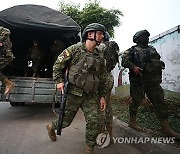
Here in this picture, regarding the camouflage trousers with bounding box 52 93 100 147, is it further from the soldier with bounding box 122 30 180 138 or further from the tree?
the tree

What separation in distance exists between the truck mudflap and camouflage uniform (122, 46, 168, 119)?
5.79ft

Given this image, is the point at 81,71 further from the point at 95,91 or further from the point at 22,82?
the point at 22,82

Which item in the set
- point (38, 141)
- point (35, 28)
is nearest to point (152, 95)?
point (38, 141)

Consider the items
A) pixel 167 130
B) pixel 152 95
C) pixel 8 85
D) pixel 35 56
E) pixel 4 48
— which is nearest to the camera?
pixel 167 130

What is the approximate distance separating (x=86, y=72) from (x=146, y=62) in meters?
1.51

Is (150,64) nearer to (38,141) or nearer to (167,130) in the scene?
(167,130)

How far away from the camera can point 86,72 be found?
3205 millimetres

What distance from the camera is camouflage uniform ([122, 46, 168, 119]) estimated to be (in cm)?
419

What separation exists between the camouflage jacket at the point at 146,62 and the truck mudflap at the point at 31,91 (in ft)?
5.89

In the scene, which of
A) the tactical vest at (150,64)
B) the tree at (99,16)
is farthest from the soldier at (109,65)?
the tree at (99,16)

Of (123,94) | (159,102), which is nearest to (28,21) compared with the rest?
(159,102)

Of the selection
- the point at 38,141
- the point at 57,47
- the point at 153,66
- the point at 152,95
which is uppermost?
the point at 57,47

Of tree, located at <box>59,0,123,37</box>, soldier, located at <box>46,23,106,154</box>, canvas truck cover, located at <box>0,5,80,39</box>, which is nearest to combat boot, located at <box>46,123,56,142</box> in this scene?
soldier, located at <box>46,23,106,154</box>

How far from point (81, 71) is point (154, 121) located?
241 cm
